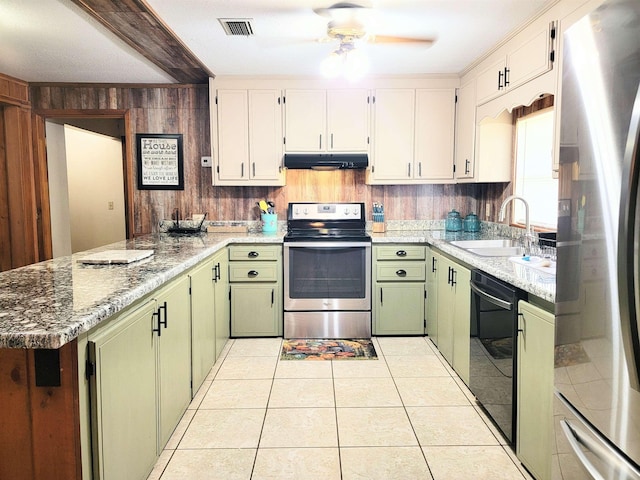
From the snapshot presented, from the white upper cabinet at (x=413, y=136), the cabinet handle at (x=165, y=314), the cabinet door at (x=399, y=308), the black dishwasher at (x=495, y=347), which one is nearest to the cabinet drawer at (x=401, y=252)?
the cabinet door at (x=399, y=308)

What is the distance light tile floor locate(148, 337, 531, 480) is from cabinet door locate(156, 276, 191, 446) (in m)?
0.13

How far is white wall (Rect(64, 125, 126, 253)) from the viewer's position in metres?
6.77

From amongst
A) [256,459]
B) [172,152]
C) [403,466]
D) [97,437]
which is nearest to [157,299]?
[97,437]

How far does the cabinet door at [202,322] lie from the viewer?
9.45 feet

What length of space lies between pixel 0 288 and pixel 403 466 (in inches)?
74.1

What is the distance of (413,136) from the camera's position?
14.1 ft

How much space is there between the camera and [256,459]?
7.47ft

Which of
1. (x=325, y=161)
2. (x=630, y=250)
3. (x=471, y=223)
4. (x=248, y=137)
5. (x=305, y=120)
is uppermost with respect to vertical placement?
(x=305, y=120)

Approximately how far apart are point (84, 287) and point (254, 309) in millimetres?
2286

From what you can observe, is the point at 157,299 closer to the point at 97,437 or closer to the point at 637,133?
the point at 97,437

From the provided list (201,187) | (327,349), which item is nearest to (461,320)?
(327,349)

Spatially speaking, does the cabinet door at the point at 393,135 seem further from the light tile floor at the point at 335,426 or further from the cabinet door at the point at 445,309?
the light tile floor at the point at 335,426

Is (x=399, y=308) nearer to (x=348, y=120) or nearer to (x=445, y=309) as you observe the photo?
(x=445, y=309)

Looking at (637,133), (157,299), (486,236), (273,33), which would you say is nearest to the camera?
(637,133)
